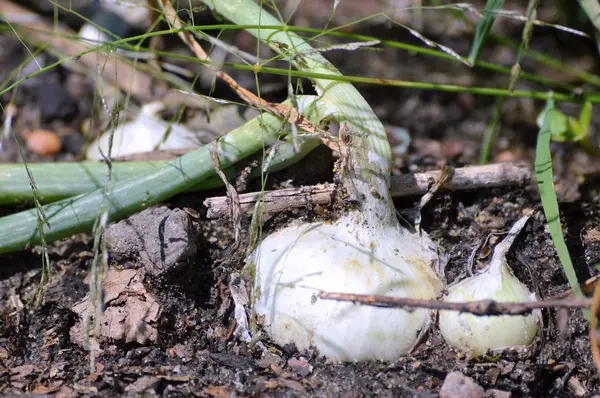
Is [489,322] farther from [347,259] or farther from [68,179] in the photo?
[68,179]

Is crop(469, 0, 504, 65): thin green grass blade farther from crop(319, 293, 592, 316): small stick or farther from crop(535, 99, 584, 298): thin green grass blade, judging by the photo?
crop(319, 293, 592, 316): small stick

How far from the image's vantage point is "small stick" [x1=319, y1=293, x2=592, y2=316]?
945mm

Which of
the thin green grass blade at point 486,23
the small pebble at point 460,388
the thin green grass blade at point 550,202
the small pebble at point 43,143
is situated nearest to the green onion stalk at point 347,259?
the small pebble at point 460,388

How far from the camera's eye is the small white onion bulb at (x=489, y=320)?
3.63 ft

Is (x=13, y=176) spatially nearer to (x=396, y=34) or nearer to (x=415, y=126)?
(x=415, y=126)

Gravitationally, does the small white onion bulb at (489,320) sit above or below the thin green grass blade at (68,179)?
below

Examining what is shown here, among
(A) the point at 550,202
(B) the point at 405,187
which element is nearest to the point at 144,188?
(B) the point at 405,187

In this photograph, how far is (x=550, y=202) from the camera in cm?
121

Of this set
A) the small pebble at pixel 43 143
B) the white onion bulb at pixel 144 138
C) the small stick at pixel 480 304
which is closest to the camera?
the small stick at pixel 480 304

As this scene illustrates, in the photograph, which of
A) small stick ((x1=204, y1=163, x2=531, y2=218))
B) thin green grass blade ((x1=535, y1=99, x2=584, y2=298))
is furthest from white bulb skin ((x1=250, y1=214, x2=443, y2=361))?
thin green grass blade ((x1=535, y1=99, x2=584, y2=298))

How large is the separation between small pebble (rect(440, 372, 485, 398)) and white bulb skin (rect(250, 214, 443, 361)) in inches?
4.6

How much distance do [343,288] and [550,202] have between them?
19.2 inches

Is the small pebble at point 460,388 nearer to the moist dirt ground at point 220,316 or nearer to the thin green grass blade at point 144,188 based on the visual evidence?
the moist dirt ground at point 220,316

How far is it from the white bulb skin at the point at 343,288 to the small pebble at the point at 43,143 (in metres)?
1.10
